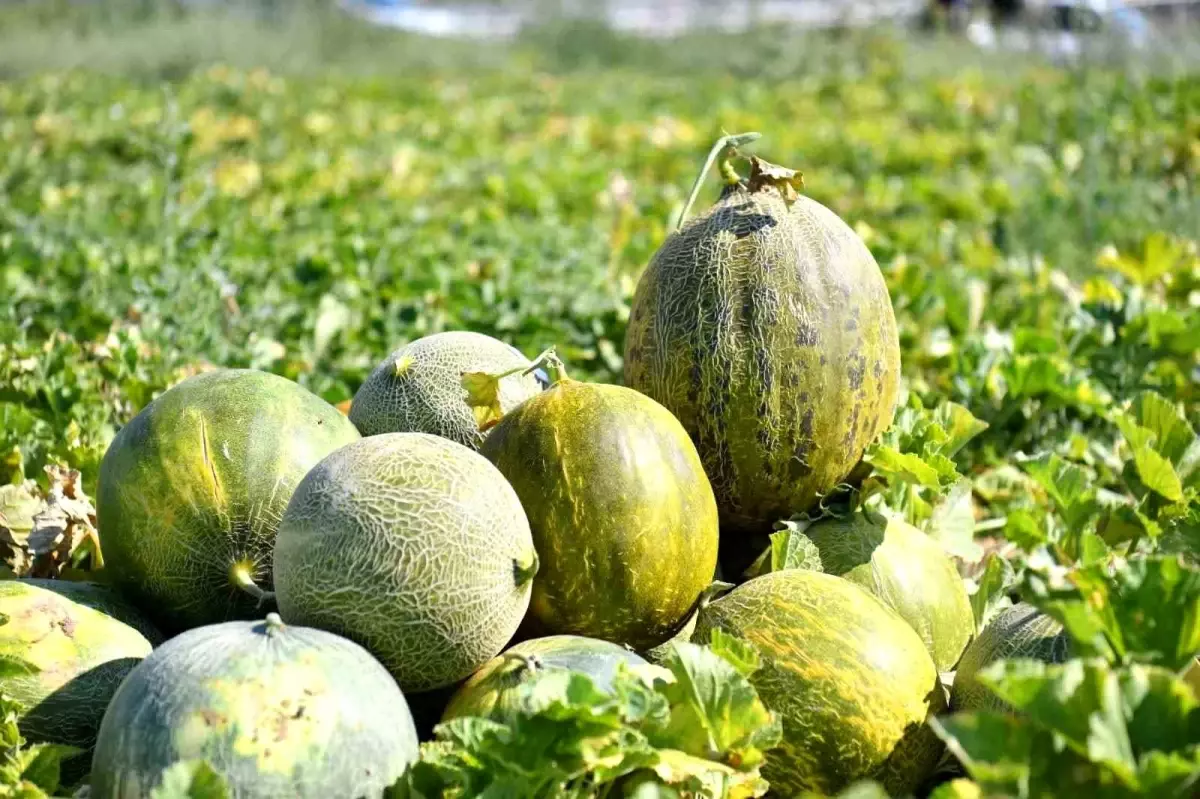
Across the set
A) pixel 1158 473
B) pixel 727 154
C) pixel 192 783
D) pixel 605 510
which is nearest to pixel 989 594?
pixel 1158 473

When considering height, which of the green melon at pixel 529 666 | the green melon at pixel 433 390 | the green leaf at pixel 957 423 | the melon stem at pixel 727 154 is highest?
the melon stem at pixel 727 154

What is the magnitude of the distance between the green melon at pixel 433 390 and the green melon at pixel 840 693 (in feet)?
2.31

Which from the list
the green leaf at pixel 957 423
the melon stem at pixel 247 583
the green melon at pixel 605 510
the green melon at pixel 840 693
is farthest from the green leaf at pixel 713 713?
the green leaf at pixel 957 423

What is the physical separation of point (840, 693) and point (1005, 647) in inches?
12.9

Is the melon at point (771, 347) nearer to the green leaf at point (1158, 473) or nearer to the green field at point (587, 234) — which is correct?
the green field at point (587, 234)

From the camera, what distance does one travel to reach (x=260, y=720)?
1.88 m

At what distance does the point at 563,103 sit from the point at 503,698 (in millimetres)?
10965

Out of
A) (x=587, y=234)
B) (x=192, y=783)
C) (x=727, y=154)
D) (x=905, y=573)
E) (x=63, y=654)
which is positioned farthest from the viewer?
(x=587, y=234)

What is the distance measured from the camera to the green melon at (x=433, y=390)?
8.83 feet

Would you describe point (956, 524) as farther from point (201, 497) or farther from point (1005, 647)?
point (201, 497)

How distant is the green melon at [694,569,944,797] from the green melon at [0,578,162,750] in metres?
1.09

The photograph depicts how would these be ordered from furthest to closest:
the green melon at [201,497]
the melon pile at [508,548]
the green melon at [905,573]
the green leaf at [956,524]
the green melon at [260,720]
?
1. the green leaf at [956,524]
2. the green melon at [905,573]
3. the green melon at [201,497]
4. the melon pile at [508,548]
5. the green melon at [260,720]

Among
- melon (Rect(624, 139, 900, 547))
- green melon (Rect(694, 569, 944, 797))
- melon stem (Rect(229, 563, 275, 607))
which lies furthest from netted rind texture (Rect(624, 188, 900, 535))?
melon stem (Rect(229, 563, 275, 607))

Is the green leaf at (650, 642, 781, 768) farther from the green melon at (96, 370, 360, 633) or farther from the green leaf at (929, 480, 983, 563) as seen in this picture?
the green leaf at (929, 480, 983, 563)
